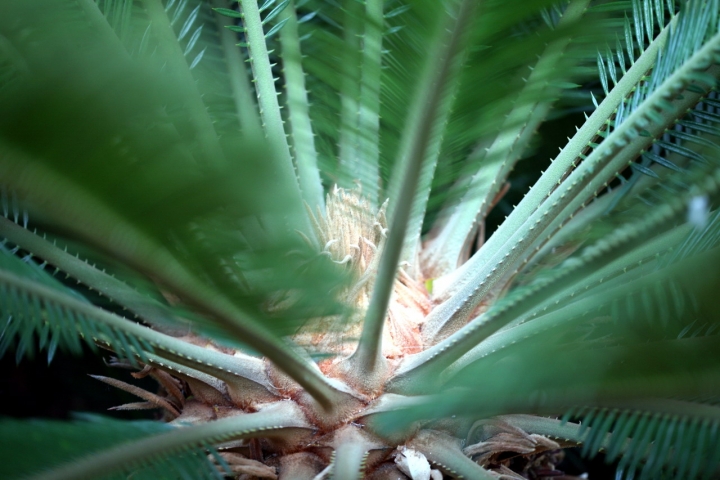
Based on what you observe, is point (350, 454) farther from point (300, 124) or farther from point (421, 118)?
point (300, 124)

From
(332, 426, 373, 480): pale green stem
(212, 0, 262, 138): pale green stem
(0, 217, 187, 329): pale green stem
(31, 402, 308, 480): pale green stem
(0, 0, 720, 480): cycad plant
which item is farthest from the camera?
(212, 0, 262, 138): pale green stem

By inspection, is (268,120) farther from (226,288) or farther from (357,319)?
(226,288)

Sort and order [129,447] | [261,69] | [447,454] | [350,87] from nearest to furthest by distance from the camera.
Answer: [129,447] < [350,87] < [447,454] < [261,69]

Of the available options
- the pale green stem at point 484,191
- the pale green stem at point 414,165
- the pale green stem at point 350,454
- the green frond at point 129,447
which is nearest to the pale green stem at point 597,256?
the pale green stem at point 414,165

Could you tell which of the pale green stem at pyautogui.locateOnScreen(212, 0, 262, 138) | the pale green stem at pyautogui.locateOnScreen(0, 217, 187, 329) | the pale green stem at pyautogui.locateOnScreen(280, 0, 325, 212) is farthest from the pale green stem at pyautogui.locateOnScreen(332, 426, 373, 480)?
the pale green stem at pyautogui.locateOnScreen(212, 0, 262, 138)

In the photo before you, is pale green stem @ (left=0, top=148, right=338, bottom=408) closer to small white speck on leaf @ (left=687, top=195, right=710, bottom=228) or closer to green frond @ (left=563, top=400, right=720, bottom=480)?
green frond @ (left=563, top=400, right=720, bottom=480)


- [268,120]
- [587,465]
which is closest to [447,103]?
[268,120]

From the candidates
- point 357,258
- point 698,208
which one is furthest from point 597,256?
point 357,258
